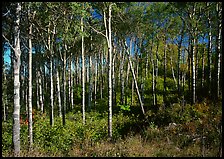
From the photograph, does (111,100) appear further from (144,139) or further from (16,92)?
(16,92)

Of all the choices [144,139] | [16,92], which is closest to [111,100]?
[144,139]

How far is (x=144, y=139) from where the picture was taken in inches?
471

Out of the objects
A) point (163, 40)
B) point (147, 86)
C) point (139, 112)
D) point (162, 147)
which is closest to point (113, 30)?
point (163, 40)

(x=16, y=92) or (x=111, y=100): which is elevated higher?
(x=16, y=92)

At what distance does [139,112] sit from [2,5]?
1600 centimetres

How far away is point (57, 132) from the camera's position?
13406mm

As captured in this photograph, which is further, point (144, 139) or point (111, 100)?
point (111, 100)

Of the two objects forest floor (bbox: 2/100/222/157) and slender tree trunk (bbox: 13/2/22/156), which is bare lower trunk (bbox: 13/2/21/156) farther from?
forest floor (bbox: 2/100/222/157)

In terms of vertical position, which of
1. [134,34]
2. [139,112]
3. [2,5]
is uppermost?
[134,34]

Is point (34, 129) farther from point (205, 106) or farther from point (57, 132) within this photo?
point (205, 106)

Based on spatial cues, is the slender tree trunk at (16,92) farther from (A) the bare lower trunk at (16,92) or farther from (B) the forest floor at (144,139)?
(B) the forest floor at (144,139)

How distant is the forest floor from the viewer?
879 centimetres

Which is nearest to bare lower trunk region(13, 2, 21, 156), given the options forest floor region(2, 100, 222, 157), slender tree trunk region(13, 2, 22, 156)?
slender tree trunk region(13, 2, 22, 156)

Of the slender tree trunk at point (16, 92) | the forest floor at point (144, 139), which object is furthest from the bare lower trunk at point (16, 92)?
the forest floor at point (144, 139)
